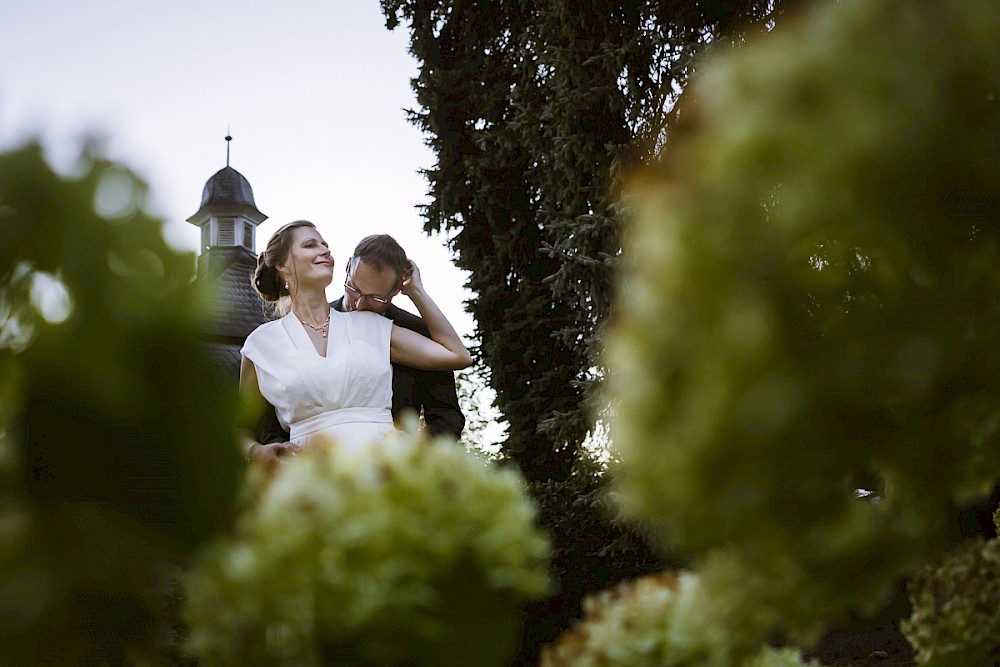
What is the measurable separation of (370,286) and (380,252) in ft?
0.50

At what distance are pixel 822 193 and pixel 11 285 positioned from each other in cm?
95

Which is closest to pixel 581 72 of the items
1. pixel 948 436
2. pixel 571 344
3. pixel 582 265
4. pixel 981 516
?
pixel 582 265

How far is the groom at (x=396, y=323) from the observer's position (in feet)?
11.3

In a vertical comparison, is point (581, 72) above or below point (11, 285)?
above

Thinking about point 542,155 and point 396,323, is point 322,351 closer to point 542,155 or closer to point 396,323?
point 396,323

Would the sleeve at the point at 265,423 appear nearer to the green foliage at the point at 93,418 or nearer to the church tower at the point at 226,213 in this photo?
the green foliage at the point at 93,418

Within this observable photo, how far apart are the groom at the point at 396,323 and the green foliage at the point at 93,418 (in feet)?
7.45

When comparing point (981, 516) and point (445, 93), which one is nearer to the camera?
point (981, 516)

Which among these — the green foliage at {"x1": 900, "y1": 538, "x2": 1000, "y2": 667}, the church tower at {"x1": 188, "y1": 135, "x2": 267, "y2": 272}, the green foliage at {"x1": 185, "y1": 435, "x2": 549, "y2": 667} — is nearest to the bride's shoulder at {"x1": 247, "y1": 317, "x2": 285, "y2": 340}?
the green foliage at {"x1": 185, "y1": 435, "x2": 549, "y2": 667}

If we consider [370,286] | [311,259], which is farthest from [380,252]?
[311,259]

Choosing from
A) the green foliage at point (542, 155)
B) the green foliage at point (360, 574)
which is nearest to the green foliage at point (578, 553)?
the green foliage at point (542, 155)

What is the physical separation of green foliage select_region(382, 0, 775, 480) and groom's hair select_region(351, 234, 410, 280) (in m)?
3.08

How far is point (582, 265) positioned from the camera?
23.9 feet

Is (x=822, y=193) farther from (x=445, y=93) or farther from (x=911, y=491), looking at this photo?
(x=445, y=93)
